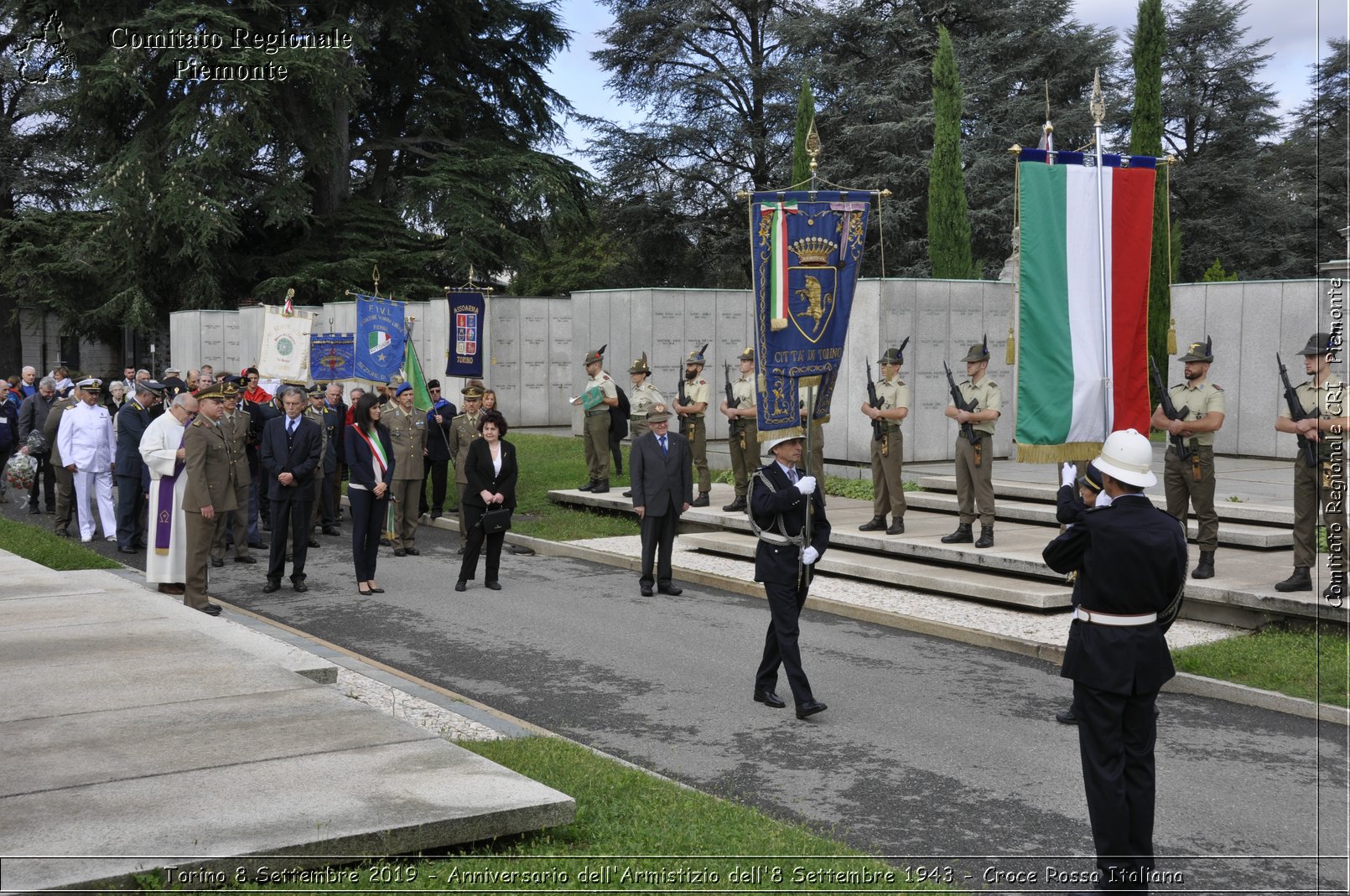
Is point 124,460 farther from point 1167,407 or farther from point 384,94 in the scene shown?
point 384,94

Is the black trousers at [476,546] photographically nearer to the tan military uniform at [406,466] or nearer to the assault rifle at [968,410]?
the tan military uniform at [406,466]

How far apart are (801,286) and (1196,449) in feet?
12.8

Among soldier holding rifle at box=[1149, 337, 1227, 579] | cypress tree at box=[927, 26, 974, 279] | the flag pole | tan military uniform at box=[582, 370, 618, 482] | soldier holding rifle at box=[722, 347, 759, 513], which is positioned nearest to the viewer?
the flag pole

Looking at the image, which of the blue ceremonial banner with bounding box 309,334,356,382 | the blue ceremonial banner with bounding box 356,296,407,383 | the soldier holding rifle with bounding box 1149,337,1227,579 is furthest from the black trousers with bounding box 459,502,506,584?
the blue ceremonial banner with bounding box 309,334,356,382

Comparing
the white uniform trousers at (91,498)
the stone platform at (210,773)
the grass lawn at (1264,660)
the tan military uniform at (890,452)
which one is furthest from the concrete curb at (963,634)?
the white uniform trousers at (91,498)

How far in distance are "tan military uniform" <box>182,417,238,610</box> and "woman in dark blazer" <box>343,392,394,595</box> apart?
1.57 metres

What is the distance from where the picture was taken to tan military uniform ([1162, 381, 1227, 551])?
1132 cm

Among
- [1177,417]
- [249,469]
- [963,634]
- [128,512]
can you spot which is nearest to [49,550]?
[128,512]

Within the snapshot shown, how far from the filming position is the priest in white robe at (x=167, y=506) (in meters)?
11.7

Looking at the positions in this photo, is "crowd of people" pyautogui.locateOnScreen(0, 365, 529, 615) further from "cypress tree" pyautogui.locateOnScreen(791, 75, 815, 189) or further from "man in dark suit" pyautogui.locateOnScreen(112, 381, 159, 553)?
"cypress tree" pyautogui.locateOnScreen(791, 75, 815, 189)

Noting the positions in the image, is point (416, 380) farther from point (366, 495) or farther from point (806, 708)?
point (806, 708)

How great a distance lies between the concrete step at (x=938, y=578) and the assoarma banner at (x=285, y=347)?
883 cm

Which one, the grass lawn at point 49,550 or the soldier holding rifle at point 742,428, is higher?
the soldier holding rifle at point 742,428

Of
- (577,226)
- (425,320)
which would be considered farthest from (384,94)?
(425,320)
